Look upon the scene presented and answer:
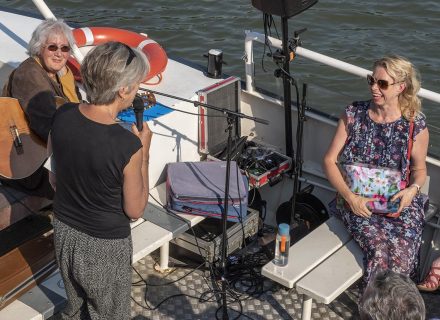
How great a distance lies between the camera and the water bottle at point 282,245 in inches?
152

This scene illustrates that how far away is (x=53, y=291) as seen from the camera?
376 centimetres

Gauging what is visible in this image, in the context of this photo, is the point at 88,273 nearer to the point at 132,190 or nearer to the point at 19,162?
Answer: the point at 132,190

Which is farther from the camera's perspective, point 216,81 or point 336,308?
point 216,81

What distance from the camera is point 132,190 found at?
294 centimetres

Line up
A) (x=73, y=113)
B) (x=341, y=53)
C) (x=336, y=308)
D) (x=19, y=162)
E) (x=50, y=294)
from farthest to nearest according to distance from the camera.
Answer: (x=341, y=53) → (x=336, y=308) → (x=19, y=162) → (x=50, y=294) → (x=73, y=113)

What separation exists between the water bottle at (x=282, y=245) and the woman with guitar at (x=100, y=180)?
3.10 feet

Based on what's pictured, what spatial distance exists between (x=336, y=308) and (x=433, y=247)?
0.69m

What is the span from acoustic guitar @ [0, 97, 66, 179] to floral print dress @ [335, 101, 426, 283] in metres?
1.60

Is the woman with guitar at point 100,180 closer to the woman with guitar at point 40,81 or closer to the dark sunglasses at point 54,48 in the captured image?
the woman with guitar at point 40,81

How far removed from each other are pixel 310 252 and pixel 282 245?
0.26 m

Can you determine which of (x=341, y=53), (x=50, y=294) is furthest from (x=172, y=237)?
(x=341, y=53)

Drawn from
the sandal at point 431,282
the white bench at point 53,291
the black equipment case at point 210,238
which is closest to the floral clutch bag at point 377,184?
the sandal at point 431,282

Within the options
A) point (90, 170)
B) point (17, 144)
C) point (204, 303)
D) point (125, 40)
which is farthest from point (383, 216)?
point (125, 40)

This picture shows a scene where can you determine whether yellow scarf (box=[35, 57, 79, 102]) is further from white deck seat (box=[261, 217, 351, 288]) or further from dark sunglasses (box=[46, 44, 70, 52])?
white deck seat (box=[261, 217, 351, 288])
